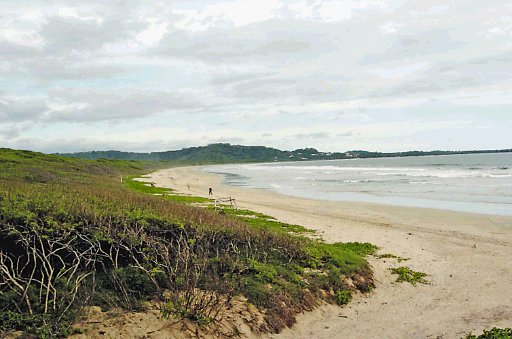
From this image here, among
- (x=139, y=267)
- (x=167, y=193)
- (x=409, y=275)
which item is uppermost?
(x=139, y=267)

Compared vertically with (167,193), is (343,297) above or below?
below

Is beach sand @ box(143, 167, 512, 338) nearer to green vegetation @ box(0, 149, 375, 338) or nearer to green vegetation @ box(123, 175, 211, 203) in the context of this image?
green vegetation @ box(0, 149, 375, 338)

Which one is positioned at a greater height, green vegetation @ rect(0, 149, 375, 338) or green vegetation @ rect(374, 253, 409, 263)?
green vegetation @ rect(0, 149, 375, 338)

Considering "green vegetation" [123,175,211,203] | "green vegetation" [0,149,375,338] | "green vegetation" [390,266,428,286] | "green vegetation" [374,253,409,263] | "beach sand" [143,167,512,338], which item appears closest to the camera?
"green vegetation" [0,149,375,338]

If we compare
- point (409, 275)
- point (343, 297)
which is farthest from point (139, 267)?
point (409, 275)

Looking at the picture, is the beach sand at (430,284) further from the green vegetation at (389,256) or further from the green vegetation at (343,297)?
the green vegetation at (389,256)

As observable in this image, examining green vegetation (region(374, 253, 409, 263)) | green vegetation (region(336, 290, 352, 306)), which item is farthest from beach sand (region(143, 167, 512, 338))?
green vegetation (region(374, 253, 409, 263))

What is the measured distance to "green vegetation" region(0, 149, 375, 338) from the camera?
7.88 metres

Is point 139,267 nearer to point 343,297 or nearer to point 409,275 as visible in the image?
point 343,297

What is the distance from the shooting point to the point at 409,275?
1330cm

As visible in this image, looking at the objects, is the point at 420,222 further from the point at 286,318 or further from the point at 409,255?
the point at 286,318

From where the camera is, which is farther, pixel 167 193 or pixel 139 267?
pixel 167 193

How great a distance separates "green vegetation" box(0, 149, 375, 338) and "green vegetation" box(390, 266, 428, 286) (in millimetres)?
1188

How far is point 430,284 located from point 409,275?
2.48 ft
